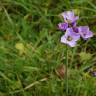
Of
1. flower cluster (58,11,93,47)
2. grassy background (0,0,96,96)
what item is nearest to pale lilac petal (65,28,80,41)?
flower cluster (58,11,93,47)

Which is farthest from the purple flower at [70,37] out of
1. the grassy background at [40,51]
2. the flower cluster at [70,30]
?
the grassy background at [40,51]

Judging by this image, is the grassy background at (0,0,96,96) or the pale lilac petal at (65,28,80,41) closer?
the pale lilac petal at (65,28,80,41)

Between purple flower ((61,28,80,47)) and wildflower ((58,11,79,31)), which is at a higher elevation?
wildflower ((58,11,79,31))

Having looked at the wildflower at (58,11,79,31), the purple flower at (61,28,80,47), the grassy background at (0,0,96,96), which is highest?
the wildflower at (58,11,79,31)

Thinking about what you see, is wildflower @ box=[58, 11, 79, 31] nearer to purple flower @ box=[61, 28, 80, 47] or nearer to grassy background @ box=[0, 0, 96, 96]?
purple flower @ box=[61, 28, 80, 47]

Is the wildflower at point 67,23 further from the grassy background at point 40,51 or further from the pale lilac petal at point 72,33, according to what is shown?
the grassy background at point 40,51

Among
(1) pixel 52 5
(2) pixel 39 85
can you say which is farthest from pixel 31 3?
(2) pixel 39 85

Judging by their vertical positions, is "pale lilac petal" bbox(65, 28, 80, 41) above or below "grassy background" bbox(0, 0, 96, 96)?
above

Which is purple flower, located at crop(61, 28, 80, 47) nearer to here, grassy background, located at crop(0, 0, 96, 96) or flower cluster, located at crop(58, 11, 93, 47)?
flower cluster, located at crop(58, 11, 93, 47)

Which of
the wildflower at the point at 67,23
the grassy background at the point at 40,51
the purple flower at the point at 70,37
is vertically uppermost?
the wildflower at the point at 67,23
